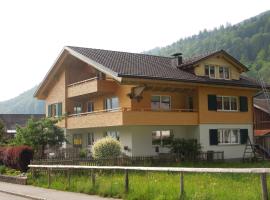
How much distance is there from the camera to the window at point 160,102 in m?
36.6

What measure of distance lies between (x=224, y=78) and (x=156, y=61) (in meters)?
5.90

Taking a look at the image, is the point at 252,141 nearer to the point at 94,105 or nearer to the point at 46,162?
the point at 94,105

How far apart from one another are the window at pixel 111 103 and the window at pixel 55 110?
6505mm

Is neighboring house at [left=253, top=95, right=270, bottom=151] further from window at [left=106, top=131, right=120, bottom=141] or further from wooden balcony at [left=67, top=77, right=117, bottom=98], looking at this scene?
wooden balcony at [left=67, top=77, right=117, bottom=98]

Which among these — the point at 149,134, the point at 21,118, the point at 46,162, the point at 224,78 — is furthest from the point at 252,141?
the point at 21,118

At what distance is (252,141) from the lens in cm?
4138

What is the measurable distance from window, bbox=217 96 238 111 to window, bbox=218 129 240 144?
5.98ft

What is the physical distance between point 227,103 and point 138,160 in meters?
14.2

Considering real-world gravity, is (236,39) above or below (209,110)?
above

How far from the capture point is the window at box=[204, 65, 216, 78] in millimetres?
39134

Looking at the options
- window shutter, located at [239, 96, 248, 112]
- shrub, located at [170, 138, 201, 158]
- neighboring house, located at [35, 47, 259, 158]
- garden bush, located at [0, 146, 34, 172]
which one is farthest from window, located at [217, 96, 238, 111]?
garden bush, located at [0, 146, 34, 172]

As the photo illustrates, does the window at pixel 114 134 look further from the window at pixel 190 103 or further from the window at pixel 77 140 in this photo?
the window at pixel 190 103

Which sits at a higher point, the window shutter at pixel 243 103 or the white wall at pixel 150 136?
the window shutter at pixel 243 103

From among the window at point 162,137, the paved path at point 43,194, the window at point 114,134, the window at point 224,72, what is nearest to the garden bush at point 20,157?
the paved path at point 43,194
